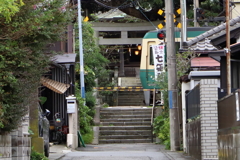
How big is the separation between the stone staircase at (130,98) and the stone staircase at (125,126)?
7.63 meters

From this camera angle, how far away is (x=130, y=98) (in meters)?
38.6

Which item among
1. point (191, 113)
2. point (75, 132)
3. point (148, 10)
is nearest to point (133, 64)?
point (148, 10)

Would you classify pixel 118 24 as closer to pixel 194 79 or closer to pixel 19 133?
pixel 194 79

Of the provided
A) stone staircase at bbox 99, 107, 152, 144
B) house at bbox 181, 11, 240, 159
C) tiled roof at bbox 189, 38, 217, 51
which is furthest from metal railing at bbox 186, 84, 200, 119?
stone staircase at bbox 99, 107, 152, 144

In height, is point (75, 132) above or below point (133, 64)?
below

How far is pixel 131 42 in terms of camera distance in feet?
134

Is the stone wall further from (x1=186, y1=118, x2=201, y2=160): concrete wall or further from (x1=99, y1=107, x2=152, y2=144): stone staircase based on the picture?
(x1=99, y1=107, x2=152, y2=144): stone staircase

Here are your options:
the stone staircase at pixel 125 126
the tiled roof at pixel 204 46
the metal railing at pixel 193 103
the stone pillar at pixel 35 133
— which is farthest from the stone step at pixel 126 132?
the stone pillar at pixel 35 133

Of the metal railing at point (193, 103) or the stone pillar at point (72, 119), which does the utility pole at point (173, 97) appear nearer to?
the metal railing at point (193, 103)

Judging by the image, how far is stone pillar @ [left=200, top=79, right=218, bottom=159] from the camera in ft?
41.8

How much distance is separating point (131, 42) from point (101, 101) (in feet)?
24.2

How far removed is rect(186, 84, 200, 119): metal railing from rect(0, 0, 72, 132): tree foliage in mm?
4351

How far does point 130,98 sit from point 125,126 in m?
11.7

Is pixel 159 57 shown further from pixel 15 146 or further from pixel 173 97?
pixel 15 146
